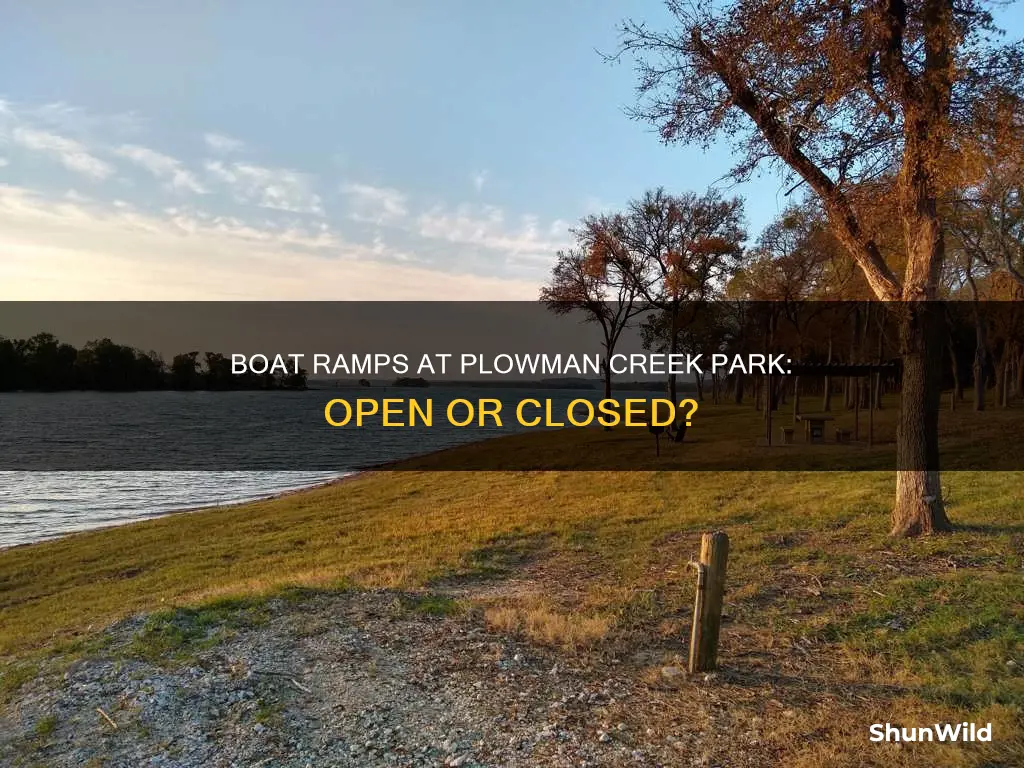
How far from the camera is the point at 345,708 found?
4.86 m

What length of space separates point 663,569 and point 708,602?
370 cm

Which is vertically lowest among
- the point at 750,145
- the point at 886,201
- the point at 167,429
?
the point at 167,429

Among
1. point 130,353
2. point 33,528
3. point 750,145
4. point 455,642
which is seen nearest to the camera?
point 455,642

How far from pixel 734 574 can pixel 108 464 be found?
114 ft

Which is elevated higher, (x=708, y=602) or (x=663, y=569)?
(x=708, y=602)

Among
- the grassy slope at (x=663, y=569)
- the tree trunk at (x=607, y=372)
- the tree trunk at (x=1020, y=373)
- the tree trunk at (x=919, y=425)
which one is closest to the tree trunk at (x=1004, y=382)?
the tree trunk at (x=1020, y=373)

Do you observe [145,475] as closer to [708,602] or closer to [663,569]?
[663,569]

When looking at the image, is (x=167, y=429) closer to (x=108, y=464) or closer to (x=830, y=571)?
(x=108, y=464)

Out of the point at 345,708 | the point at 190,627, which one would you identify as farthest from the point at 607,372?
the point at 345,708

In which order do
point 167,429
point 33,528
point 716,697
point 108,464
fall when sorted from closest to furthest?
point 716,697 → point 33,528 → point 108,464 → point 167,429

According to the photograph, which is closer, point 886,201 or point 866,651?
point 866,651

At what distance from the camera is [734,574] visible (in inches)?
324

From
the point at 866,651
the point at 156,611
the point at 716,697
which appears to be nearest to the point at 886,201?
the point at 866,651

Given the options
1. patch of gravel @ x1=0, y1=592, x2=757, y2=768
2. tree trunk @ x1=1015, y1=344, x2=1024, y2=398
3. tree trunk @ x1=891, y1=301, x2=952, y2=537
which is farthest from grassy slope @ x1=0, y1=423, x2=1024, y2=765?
tree trunk @ x1=1015, y1=344, x2=1024, y2=398
